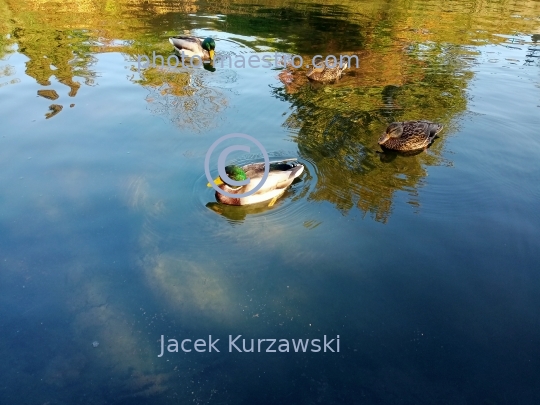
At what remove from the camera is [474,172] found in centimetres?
632

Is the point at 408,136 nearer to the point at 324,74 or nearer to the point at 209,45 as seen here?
the point at 324,74

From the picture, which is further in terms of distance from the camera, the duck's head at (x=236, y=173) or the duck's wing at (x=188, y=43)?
the duck's wing at (x=188, y=43)

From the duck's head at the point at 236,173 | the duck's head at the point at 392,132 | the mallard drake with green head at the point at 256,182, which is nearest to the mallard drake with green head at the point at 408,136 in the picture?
the duck's head at the point at 392,132

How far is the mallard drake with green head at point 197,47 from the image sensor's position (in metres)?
10.7

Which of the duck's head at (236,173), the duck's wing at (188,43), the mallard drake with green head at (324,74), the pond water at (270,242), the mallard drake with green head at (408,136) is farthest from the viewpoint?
the duck's wing at (188,43)

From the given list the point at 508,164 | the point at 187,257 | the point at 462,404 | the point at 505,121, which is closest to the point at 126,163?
the point at 187,257

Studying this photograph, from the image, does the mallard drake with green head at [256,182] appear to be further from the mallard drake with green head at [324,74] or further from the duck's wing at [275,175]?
the mallard drake with green head at [324,74]

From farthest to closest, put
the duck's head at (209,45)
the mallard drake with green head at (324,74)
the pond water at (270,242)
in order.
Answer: the duck's head at (209,45)
the mallard drake with green head at (324,74)
the pond water at (270,242)

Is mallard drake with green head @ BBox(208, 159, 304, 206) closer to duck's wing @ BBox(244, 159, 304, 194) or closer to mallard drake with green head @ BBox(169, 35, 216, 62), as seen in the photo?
duck's wing @ BBox(244, 159, 304, 194)

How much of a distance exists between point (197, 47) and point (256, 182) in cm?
672

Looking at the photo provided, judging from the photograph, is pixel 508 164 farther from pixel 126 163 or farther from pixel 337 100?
pixel 126 163

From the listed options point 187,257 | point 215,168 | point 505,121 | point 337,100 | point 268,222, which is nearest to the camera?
point 187,257

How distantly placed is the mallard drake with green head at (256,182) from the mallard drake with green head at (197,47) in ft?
19.9

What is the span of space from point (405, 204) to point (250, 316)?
271 cm
